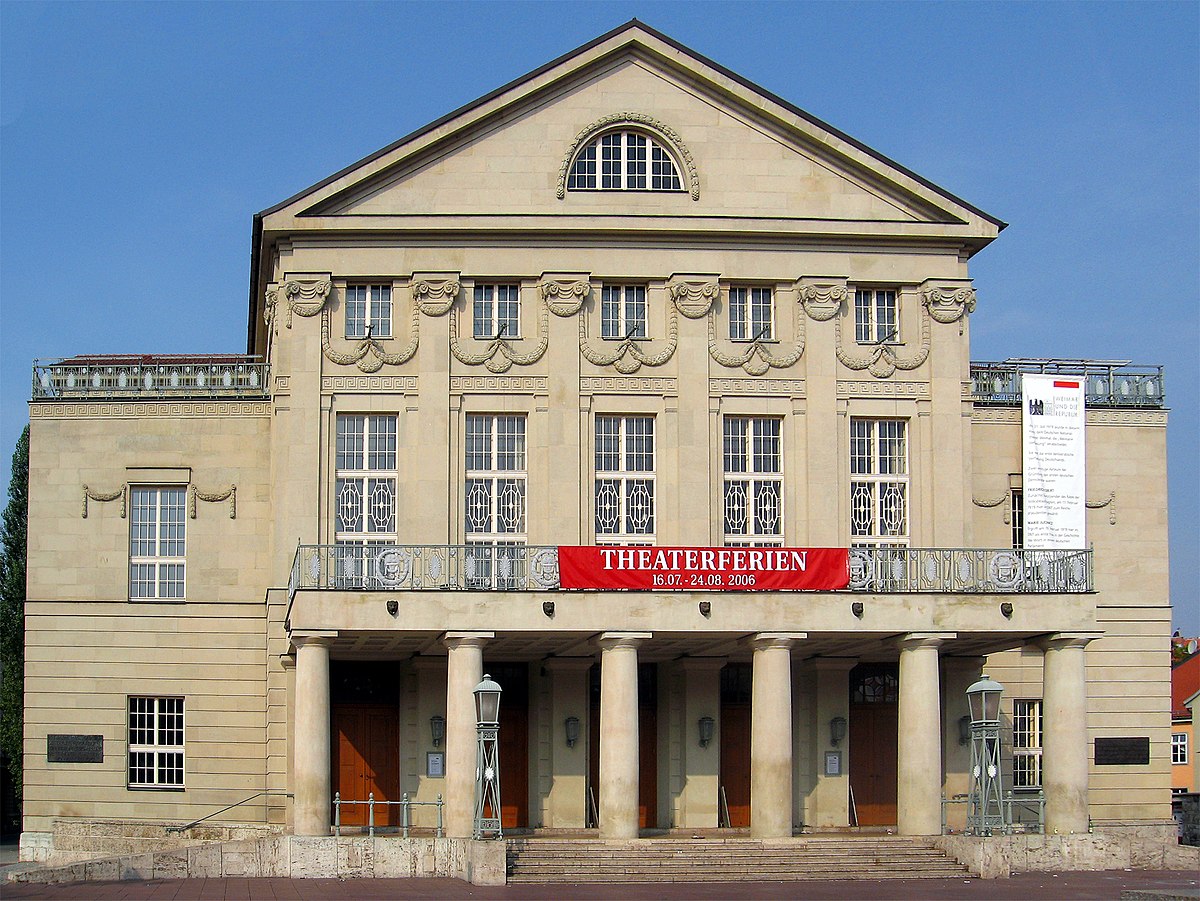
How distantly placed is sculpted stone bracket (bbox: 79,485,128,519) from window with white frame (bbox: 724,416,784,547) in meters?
13.9

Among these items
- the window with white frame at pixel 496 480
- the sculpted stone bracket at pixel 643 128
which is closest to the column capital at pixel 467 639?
Result: the window with white frame at pixel 496 480

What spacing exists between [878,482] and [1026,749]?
775 cm

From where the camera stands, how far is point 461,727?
3572 centimetres

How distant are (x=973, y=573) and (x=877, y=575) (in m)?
2.11

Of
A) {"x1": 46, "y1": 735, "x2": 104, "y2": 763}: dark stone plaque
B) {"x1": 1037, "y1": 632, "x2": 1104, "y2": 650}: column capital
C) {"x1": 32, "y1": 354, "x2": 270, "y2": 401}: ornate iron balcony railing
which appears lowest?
{"x1": 46, "y1": 735, "x2": 104, "y2": 763}: dark stone plaque

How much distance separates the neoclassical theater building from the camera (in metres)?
39.8

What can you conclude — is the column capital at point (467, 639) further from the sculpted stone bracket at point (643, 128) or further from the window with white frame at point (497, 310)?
the sculpted stone bracket at point (643, 128)

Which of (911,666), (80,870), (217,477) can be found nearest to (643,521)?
(911,666)

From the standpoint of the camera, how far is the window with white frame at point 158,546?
4206 centimetres

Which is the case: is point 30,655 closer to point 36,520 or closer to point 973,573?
point 36,520

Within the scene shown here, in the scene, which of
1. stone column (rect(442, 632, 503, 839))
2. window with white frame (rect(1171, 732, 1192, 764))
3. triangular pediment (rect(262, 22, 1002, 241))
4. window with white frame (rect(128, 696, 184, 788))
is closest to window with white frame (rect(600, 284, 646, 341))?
triangular pediment (rect(262, 22, 1002, 241))

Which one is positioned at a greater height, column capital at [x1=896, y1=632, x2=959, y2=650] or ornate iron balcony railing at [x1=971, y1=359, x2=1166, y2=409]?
ornate iron balcony railing at [x1=971, y1=359, x2=1166, y2=409]

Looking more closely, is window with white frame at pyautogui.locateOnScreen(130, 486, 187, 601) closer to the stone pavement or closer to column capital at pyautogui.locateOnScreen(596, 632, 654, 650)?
the stone pavement

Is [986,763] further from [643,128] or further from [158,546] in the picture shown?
[158,546]
